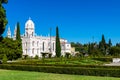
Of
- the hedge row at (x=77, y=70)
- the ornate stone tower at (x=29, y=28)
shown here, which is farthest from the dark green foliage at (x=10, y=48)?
the ornate stone tower at (x=29, y=28)

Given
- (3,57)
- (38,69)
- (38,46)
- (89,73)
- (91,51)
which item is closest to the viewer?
(89,73)

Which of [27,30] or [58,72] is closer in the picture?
[58,72]

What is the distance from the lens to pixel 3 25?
1171 inches

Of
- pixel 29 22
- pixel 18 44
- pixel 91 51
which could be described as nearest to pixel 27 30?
pixel 29 22

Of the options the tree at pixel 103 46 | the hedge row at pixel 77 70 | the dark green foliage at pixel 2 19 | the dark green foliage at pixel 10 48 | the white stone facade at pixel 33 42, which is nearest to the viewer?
the hedge row at pixel 77 70

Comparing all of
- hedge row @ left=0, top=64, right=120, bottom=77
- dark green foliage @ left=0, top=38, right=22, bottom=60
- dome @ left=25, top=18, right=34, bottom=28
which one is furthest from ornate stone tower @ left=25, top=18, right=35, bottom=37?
hedge row @ left=0, top=64, right=120, bottom=77

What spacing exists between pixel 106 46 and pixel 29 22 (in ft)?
87.0

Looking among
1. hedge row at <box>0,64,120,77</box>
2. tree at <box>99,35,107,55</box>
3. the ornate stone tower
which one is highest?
the ornate stone tower

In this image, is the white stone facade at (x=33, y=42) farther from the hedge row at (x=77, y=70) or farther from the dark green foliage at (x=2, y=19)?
the dark green foliage at (x=2, y=19)

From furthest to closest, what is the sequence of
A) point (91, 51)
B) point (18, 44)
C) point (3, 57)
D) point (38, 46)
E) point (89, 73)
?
point (38, 46) → point (91, 51) → point (18, 44) → point (3, 57) → point (89, 73)

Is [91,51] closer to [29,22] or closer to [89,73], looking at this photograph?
[29,22]

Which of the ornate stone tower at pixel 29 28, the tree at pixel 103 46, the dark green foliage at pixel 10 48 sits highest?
the ornate stone tower at pixel 29 28

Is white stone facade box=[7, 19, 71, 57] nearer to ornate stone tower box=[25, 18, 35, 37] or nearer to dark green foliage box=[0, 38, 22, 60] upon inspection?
ornate stone tower box=[25, 18, 35, 37]

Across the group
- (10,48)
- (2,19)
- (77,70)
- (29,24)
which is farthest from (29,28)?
(77,70)
